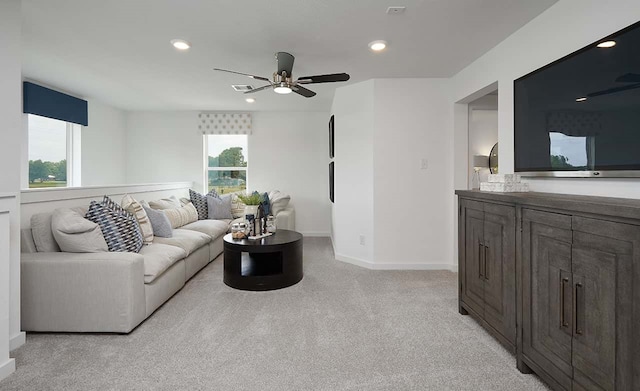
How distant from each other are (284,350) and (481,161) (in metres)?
4.44

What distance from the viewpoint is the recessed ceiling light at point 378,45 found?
3.06m

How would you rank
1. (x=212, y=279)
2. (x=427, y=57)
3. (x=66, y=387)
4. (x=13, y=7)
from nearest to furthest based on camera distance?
1. (x=66, y=387)
2. (x=13, y=7)
3. (x=427, y=57)
4. (x=212, y=279)

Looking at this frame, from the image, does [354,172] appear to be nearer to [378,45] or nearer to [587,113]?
[378,45]

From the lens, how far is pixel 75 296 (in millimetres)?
2381

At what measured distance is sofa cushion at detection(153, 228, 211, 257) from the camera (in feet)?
11.7

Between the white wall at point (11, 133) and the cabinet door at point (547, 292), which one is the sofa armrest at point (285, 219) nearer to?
the white wall at point (11, 133)

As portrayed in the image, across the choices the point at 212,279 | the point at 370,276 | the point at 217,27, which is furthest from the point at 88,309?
the point at 370,276

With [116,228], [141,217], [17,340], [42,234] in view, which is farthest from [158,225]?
[17,340]

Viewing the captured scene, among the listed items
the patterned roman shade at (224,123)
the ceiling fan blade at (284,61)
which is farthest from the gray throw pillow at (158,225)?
the patterned roman shade at (224,123)

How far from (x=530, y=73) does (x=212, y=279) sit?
11.9 feet

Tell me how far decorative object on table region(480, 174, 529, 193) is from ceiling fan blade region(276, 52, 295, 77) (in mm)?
2089

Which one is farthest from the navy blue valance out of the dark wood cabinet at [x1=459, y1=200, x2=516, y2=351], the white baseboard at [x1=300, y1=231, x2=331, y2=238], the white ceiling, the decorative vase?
the dark wood cabinet at [x1=459, y1=200, x2=516, y2=351]

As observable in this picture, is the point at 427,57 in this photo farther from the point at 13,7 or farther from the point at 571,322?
the point at 13,7

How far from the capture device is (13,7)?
2.13 m
